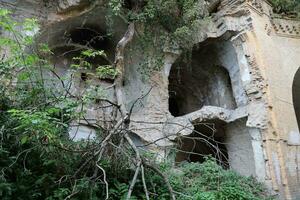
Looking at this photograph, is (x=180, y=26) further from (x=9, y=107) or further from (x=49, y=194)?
(x=49, y=194)

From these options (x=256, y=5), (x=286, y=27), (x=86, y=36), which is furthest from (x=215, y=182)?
(x=86, y=36)

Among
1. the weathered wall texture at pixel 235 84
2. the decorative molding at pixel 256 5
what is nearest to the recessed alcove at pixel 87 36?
the weathered wall texture at pixel 235 84

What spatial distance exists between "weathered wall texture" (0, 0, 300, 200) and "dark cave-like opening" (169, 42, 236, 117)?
0.16ft

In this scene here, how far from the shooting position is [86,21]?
10.1 m

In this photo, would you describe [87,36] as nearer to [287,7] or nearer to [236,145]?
[236,145]

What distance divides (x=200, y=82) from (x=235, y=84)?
217cm

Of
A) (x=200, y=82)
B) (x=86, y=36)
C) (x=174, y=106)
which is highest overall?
(x=86, y=36)

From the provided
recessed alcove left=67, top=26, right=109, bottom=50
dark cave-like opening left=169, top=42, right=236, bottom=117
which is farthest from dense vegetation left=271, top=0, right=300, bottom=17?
recessed alcove left=67, top=26, right=109, bottom=50

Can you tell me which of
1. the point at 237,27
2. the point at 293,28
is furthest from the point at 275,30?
the point at 237,27

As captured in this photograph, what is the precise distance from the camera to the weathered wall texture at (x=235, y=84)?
8.53 m

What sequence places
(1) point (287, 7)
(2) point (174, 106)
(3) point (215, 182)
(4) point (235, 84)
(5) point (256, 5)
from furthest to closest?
(2) point (174, 106) → (1) point (287, 7) → (5) point (256, 5) → (4) point (235, 84) → (3) point (215, 182)

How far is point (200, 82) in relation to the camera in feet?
39.3

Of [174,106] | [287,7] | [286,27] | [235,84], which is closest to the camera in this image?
[235,84]

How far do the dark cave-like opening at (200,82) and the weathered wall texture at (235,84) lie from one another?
2.0 inches
